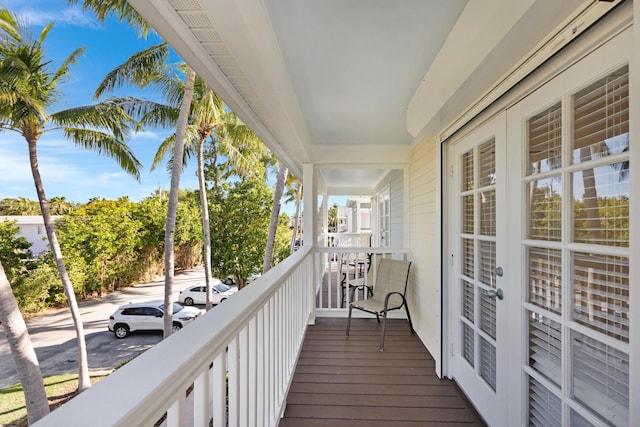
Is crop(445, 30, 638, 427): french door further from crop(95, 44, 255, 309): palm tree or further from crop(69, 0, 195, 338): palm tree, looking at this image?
crop(95, 44, 255, 309): palm tree

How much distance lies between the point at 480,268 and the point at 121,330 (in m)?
11.5

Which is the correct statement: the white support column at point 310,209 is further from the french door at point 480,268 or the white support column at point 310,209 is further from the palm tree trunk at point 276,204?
the palm tree trunk at point 276,204

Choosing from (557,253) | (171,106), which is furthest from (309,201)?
(171,106)

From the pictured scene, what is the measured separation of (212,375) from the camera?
1.35m

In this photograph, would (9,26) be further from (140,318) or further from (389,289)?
(389,289)

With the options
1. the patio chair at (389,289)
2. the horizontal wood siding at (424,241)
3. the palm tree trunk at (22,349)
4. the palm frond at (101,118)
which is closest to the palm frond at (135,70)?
the palm frond at (101,118)

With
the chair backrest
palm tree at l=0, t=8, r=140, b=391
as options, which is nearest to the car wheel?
palm tree at l=0, t=8, r=140, b=391

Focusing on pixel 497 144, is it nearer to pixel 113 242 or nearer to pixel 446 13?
pixel 446 13

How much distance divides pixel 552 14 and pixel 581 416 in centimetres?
151

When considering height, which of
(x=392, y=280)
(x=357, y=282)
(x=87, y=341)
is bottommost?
(x=87, y=341)

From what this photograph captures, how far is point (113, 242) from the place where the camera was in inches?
392

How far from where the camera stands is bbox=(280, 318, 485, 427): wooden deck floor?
6.81ft

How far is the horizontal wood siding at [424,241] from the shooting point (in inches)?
120

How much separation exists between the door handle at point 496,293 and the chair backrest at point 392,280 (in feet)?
6.09
